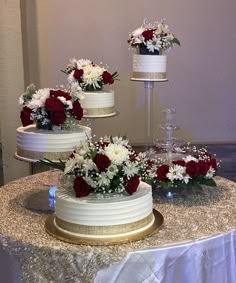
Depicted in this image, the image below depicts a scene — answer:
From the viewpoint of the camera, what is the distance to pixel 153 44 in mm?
3250

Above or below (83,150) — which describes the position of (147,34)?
above

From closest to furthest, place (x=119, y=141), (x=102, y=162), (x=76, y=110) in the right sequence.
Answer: (x=102, y=162) → (x=119, y=141) → (x=76, y=110)

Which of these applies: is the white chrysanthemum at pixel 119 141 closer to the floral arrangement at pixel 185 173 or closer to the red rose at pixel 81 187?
the red rose at pixel 81 187

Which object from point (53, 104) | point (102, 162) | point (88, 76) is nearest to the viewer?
point (102, 162)

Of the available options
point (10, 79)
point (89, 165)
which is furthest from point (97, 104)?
point (10, 79)

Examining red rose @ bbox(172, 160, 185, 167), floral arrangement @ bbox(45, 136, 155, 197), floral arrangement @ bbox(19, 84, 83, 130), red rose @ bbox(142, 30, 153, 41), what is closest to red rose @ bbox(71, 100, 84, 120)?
floral arrangement @ bbox(19, 84, 83, 130)

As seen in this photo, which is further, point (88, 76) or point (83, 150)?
point (88, 76)

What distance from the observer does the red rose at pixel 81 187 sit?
149cm

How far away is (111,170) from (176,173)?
0.54 metres

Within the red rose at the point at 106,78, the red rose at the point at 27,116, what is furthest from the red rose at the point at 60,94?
the red rose at the point at 106,78

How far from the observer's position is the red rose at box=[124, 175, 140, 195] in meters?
1.50

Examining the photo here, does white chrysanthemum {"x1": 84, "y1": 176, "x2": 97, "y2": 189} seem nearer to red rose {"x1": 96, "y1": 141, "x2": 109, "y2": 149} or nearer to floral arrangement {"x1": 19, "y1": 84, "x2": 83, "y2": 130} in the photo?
red rose {"x1": 96, "y1": 141, "x2": 109, "y2": 149}

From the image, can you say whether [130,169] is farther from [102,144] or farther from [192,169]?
[192,169]

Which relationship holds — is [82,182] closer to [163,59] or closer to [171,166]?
[171,166]
